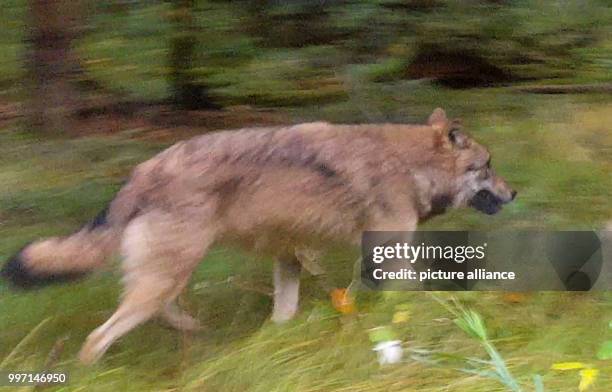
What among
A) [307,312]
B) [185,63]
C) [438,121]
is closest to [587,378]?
[307,312]

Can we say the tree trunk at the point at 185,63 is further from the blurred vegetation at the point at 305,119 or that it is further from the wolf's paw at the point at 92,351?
the wolf's paw at the point at 92,351

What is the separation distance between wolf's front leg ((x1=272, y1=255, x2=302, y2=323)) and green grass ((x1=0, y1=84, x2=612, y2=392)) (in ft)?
0.23

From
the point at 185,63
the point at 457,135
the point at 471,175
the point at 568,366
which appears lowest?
the point at 568,366

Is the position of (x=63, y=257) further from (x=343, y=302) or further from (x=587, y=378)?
(x=587, y=378)

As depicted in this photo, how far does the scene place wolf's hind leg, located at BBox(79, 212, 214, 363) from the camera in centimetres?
440

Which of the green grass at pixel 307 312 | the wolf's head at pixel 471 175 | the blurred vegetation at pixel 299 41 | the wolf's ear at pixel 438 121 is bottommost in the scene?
the green grass at pixel 307 312

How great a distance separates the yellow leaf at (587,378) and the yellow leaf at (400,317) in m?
0.89

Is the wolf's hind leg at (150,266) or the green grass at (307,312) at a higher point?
the wolf's hind leg at (150,266)

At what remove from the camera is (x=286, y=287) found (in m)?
4.99

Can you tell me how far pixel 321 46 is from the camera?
240 inches

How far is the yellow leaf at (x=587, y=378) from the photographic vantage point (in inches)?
151

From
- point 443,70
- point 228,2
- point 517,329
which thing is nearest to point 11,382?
point 517,329

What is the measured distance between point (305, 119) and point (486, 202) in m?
1.43

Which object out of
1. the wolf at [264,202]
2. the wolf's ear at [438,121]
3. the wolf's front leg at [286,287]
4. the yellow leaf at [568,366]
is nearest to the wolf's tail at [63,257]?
the wolf at [264,202]
